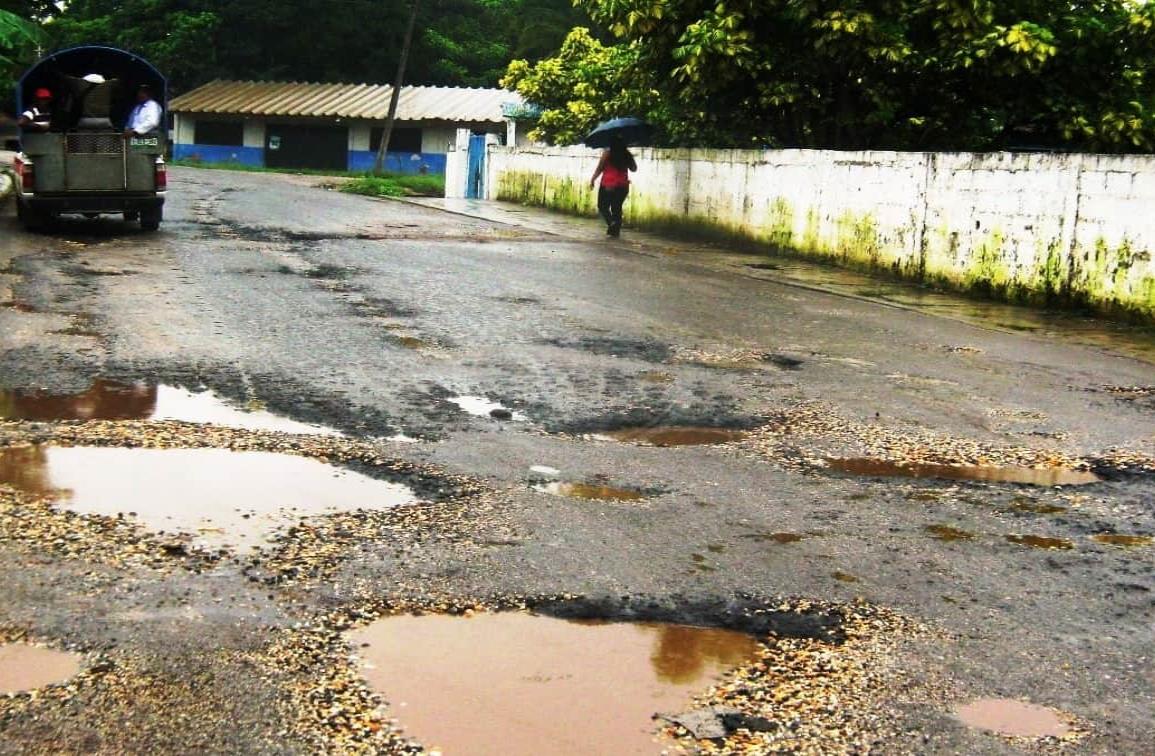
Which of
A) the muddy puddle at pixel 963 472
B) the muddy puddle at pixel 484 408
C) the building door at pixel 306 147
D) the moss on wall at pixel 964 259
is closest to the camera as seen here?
the muddy puddle at pixel 963 472

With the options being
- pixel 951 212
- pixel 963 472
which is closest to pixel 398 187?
pixel 951 212

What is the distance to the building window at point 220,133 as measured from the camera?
5306cm

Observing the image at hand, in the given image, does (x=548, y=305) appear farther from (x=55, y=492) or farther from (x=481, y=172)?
(x=481, y=172)

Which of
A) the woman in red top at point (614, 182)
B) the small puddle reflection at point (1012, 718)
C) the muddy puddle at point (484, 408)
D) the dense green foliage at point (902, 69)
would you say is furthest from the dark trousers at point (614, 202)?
the small puddle reflection at point (1012, 718)

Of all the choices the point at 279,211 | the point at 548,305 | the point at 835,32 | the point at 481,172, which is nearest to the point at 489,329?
the point at 548,305

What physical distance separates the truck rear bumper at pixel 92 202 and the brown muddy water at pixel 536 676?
1323cm

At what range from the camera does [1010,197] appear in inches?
552

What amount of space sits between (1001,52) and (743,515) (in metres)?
12.5

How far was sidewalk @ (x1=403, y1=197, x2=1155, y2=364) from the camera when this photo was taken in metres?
11.9

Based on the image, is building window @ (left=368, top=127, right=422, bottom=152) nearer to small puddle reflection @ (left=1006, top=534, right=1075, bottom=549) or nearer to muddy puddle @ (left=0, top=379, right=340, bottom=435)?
muddy puddle @ (left=0, top=379, right=340, bottom=435)

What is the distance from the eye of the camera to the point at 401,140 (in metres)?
53.5

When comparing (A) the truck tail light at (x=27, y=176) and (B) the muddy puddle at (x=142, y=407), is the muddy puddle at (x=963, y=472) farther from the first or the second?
(A) the truck tail light at (x=27, y=176)

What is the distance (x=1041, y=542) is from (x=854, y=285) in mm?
10001

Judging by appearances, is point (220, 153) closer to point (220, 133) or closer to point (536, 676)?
point (220, 133)
